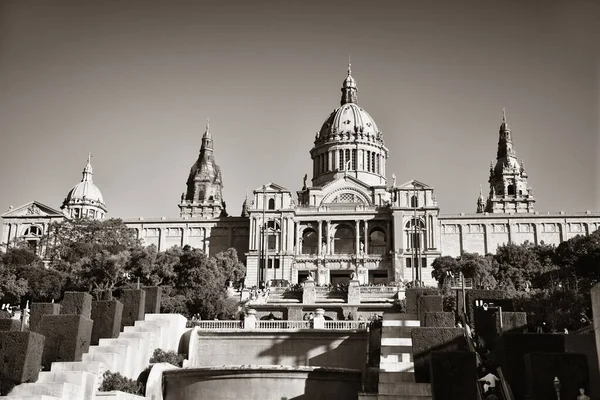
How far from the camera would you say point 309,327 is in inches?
1758

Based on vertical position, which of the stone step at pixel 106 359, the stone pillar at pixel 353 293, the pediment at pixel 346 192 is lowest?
the stone step at pixel 106 359

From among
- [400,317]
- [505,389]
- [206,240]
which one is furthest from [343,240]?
[505,389]

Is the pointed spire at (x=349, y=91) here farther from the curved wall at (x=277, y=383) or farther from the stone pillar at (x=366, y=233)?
the curved wall at (x=277, y=383)

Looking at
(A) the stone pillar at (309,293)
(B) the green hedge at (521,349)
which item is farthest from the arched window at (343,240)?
(B) the green hedge at (521,349)

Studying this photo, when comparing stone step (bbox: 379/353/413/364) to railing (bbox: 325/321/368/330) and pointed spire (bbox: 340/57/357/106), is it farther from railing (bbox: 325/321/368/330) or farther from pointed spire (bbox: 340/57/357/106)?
pointed spire (bbox: 340/57/357/106)

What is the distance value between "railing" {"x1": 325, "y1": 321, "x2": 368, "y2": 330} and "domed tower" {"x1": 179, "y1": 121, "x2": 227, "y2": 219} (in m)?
87.4

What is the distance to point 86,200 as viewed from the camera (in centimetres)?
13512

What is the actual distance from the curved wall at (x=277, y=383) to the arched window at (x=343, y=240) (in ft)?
244

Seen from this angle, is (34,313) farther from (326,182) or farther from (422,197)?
(326,182)

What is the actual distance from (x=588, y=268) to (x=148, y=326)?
41251mm

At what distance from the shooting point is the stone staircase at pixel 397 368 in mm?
30141

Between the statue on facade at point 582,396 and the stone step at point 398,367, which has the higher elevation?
the stone step at point 398,367

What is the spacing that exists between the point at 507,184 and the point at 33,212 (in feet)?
232

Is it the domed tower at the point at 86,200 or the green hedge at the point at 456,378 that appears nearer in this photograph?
the green hedge at the point at 456,378
